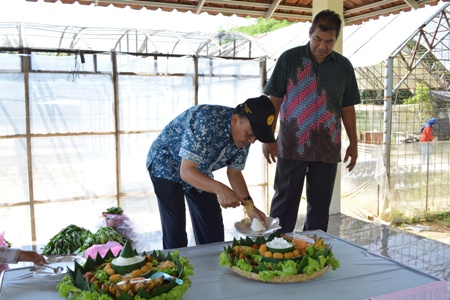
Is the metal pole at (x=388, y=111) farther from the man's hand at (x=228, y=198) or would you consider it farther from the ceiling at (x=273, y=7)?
the man's hand at (x=228, y=198)

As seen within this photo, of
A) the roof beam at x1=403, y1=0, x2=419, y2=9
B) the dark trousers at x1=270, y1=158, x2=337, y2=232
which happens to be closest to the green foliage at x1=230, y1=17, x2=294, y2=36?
the roof beam at x1=403, y1=0, x2=419, y2=9

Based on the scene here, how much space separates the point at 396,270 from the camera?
63.6 inches

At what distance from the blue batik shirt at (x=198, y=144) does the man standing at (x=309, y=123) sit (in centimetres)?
68

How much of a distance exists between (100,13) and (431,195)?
20.9 m

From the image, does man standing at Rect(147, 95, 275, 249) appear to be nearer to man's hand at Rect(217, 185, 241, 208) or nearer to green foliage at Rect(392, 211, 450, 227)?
man's hand at Rect(217, 185, 241, 208)

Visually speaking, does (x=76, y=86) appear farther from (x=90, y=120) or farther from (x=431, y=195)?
(x=431, y=195)

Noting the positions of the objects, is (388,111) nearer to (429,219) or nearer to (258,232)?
(429,219)

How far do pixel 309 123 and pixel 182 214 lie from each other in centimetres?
102

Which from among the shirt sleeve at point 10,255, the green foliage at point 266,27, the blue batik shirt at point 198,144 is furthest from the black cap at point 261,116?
the green foliage at point 266,27

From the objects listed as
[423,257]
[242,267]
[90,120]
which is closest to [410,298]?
[242,267]


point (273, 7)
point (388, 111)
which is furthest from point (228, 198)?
point (388, 111)

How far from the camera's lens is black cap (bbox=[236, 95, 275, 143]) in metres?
1.78

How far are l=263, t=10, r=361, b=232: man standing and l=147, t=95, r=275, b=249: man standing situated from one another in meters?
0.64

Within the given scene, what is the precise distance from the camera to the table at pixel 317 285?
1388 mm
